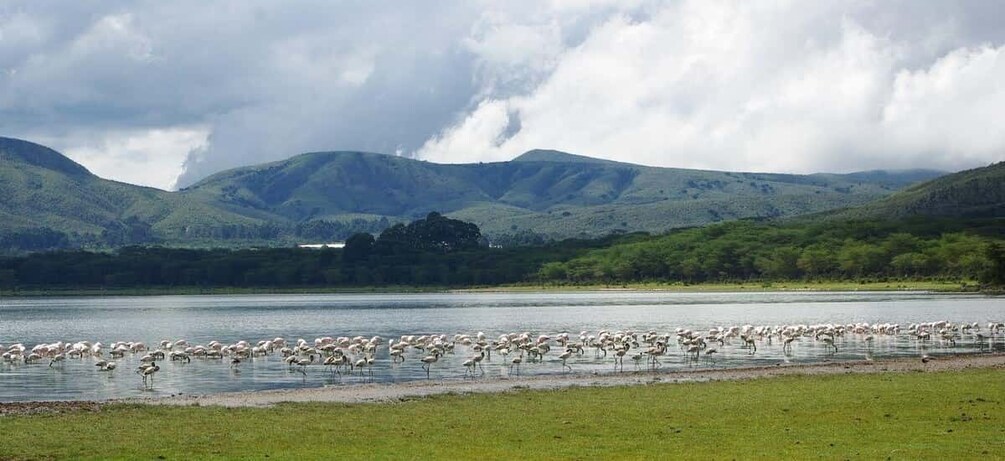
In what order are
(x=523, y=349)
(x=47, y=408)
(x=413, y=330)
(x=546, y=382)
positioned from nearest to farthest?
(x=47, y=408) → (x=546, y=382) → (x=523, y=349) → (x=413, y=330)

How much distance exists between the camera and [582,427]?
2783cm

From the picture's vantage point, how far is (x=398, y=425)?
28969mm

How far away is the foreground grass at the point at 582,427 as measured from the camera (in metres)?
23.8

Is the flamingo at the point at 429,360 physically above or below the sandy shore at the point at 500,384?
above

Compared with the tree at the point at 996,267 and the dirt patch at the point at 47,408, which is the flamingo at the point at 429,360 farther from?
the tree at the point at 996,267

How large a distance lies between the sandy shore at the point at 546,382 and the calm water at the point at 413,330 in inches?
117

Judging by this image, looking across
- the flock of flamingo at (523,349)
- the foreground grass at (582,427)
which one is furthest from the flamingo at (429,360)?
the foreground grass at (582,427)

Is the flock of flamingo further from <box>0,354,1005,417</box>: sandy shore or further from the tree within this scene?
the tree

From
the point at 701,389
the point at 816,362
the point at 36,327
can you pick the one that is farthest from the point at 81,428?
the point at 36,327

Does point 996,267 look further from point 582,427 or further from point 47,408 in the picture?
point 47,408

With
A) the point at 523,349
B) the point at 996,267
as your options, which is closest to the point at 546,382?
the point at 523,349

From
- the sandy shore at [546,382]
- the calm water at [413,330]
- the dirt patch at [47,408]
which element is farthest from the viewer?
the calm water at [413,330]

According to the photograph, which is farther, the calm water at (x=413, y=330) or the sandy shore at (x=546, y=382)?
the calm water at (x=413, y=330)

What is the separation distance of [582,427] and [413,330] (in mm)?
57784
